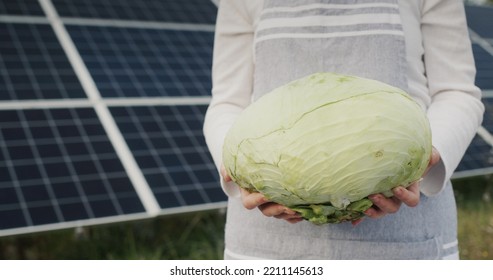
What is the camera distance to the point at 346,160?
178cm

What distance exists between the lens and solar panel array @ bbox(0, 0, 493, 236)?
4.58 m

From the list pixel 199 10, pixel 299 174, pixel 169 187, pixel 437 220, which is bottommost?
pixel 437 220

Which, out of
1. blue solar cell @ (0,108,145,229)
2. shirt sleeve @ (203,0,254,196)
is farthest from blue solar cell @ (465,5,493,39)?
shirt sleeve @ (203,0,254,196)

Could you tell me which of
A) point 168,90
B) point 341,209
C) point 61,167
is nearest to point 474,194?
point 168,90

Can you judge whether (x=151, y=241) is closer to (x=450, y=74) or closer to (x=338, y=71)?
(x=338, y=71)

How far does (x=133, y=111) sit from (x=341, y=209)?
3.94m

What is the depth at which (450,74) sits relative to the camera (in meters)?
2.22

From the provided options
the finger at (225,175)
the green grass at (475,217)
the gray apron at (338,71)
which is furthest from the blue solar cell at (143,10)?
the finger at (225,175)

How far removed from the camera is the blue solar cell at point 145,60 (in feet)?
19.7

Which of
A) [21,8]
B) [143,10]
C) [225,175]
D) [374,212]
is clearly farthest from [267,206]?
[143,10]

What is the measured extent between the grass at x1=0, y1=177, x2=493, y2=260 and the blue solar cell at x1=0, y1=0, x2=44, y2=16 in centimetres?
236

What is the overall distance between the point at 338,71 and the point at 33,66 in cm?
420

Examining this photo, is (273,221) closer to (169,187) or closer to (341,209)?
(341,209)

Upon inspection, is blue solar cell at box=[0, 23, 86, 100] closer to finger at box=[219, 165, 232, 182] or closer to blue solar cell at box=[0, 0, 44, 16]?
blue solar cell at box=[0, 0, 44, 16]
